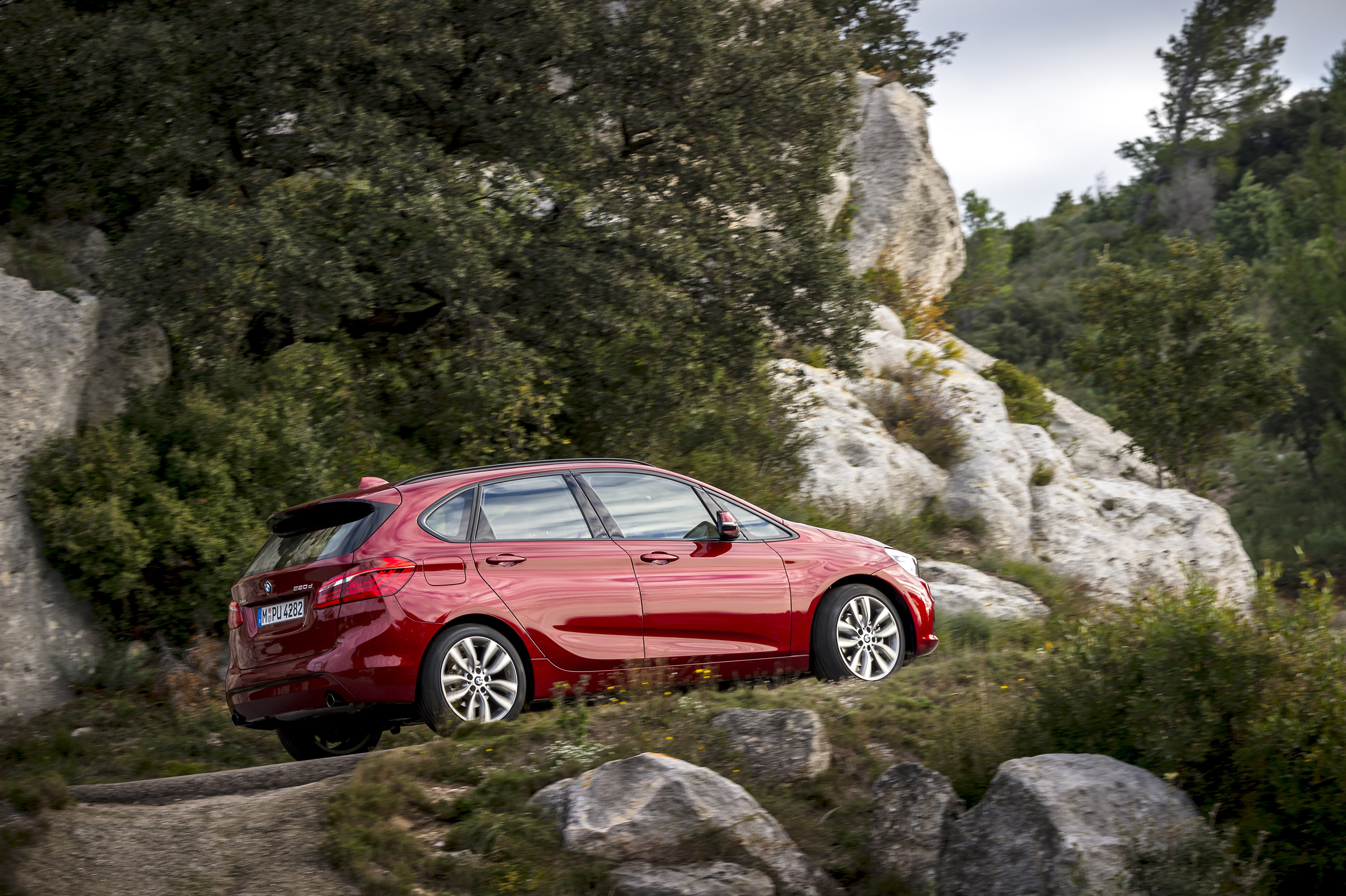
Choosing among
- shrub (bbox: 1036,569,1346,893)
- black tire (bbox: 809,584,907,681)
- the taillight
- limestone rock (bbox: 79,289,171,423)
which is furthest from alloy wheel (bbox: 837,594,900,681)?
limestone rock (bbox: 79,289,171,423)

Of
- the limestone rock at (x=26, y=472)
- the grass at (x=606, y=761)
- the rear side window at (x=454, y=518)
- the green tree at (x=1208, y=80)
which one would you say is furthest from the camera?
the green tree at (x=1208, y=80)

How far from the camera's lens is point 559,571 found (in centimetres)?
723

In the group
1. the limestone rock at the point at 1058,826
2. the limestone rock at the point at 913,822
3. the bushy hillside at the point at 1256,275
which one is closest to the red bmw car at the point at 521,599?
the limestone rock at the point at 913,822

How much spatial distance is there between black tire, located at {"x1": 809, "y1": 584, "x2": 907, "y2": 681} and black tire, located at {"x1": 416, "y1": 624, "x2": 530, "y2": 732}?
86.0 inches

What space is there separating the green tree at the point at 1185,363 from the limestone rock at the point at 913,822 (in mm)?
19714

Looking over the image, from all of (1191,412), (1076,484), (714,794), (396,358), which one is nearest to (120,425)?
(396,358)

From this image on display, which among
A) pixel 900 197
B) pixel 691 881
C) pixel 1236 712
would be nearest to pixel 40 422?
pixel 691 881

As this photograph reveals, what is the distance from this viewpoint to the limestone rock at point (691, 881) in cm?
532

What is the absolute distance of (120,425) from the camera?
11.2 meters

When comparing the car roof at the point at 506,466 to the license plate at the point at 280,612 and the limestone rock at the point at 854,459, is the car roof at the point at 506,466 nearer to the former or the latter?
→ the license plate at the point at 280,612

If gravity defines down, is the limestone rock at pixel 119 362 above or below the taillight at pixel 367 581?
above

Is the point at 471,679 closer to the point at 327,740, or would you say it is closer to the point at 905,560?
the point at 327,740

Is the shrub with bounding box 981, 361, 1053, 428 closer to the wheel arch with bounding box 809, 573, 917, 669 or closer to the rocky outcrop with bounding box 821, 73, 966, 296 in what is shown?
the rocky outcrop with bounding box 821, 73, 966, 296

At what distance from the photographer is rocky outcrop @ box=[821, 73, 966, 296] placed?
28.3m
